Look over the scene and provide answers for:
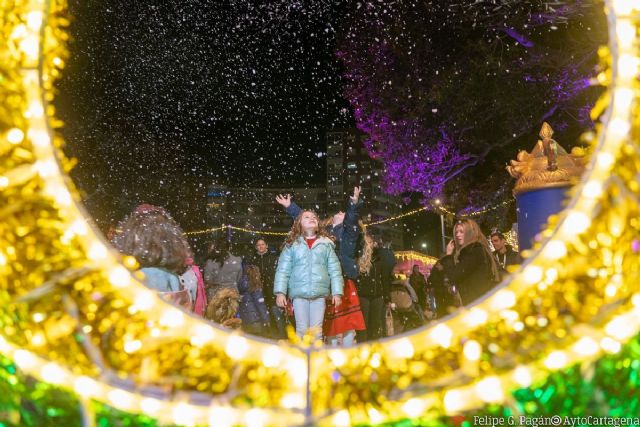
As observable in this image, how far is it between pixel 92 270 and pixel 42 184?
30 cm

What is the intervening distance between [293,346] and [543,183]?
3260mm

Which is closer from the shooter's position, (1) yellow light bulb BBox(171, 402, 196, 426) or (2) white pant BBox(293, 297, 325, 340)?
(1) yellow light bulb BBox(171, 402, 196, 426)

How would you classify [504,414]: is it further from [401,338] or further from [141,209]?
[141,209]

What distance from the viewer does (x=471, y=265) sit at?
446 centimetres

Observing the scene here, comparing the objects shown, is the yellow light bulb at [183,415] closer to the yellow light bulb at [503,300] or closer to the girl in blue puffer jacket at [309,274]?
the yellow light bulb at [503,300]

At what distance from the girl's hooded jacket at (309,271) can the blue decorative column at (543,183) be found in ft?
5.84

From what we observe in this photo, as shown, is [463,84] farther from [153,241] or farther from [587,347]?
[587,347]

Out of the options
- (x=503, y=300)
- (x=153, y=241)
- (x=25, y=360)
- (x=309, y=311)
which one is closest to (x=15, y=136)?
(x=25, y=360)

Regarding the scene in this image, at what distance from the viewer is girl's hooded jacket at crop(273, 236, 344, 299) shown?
5027 mm

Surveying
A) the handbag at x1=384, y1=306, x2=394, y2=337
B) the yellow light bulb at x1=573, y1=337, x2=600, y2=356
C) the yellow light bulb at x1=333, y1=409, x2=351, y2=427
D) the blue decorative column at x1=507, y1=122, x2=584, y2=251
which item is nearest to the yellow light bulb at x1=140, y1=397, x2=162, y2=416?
the yellow light bulb at x1=333, y1=409, x2=351, y2=427

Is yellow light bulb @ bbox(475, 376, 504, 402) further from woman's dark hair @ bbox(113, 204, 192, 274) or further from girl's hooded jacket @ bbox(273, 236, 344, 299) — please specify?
girl's hooded jacket @ bbox(273, 236, 344, 299)

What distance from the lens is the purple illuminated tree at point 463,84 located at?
854 centimetres

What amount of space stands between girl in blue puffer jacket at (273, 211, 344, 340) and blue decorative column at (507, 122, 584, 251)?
1.80 meters

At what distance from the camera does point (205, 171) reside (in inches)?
806
